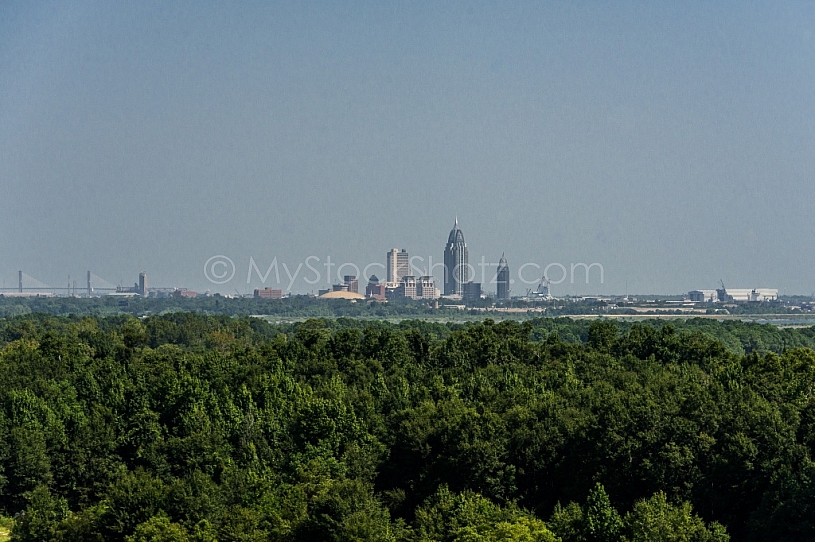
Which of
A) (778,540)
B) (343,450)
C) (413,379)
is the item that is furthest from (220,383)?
(778,540)

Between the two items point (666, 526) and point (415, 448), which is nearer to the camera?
point (666, 526)

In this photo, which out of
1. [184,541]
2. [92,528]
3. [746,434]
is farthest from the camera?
[746,434]

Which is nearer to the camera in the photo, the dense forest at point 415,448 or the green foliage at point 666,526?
the green foliage at point 666,526

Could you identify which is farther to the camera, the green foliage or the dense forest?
the dense forest

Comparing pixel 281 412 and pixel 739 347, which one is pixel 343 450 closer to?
pixel 281 412

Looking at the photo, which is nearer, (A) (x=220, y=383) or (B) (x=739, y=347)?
(A) (x=220, y=383)

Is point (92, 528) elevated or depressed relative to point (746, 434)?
depressed

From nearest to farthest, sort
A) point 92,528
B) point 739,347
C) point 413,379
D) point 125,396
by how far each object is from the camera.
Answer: point 92,528
point 125,396
point 413,379
point 739,347

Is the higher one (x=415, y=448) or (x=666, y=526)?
(x=415, y=448)
